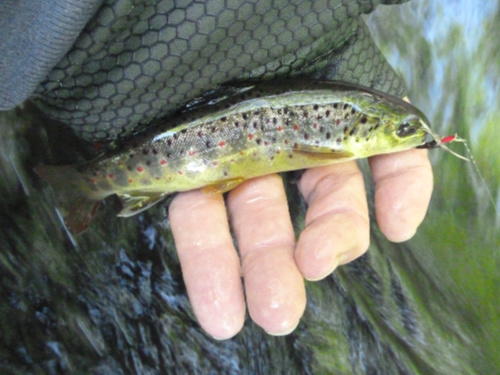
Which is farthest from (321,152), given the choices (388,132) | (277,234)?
(277,234)

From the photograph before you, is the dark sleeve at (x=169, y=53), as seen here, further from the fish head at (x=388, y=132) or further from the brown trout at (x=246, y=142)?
the fish head at (x=388, y=132)

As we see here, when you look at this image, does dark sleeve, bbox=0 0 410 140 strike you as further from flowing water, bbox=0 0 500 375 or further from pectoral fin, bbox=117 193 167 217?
flowing water, bbox=0 0 500 375

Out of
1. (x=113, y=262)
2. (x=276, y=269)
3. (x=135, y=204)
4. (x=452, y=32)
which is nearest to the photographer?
(x=276, y=269)

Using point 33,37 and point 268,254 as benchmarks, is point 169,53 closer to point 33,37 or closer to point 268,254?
point 33,37

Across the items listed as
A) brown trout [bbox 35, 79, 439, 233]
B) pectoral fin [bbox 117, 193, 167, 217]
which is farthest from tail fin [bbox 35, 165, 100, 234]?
pectoral fin [bbox 117, 193, 167, 217]

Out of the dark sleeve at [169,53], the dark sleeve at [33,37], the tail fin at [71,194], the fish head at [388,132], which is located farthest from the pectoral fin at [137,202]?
the fish head at [388,132]

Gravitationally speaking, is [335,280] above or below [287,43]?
below

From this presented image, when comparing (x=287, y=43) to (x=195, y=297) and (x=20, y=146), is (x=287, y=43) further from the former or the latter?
(x=20, y=146)

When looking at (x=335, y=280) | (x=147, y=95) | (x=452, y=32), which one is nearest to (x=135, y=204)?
(x=147, y=95)
